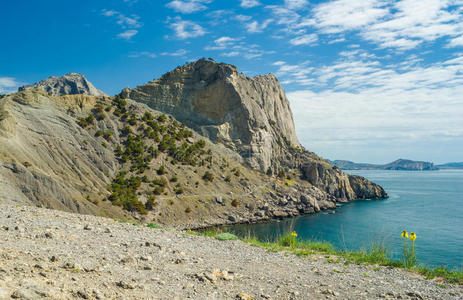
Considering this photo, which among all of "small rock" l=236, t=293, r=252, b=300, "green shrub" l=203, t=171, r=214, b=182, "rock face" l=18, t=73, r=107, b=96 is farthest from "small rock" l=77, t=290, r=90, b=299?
"rock face" l=18, t=73, r=107, b=96

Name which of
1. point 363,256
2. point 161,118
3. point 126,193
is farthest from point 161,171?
point 363,256

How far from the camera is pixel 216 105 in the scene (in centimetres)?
8250

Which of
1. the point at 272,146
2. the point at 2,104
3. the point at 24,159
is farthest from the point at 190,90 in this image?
the point at 24,159

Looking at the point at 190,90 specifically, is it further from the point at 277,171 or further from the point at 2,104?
the point at 2,104

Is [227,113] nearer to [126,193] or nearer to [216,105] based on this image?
[216,105]

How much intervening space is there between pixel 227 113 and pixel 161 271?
76.6 meters

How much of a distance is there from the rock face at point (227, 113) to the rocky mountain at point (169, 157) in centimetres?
28

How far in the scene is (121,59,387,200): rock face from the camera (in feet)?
262

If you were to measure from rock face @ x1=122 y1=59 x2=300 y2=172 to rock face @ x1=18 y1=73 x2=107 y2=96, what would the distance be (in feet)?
161

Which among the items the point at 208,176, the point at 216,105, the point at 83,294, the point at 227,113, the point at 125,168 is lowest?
the point at 83,294

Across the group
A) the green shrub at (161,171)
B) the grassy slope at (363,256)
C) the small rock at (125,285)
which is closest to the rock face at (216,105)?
the green shrub at (161,171)

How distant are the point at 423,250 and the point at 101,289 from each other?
40.5 metres

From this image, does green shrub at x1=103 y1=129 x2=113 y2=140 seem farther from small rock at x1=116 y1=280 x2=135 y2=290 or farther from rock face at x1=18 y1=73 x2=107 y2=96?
rock face at x1=18 y1=73 x2=107 y2=96

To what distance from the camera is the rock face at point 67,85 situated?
115 m
